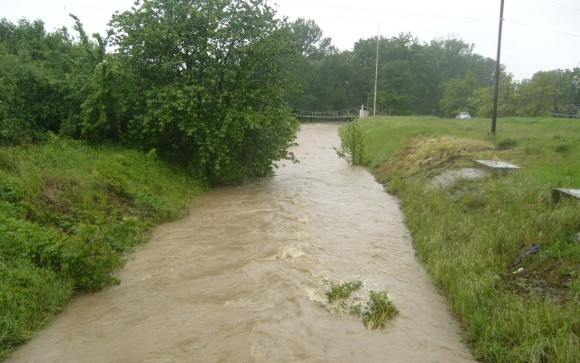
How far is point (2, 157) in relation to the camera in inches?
418

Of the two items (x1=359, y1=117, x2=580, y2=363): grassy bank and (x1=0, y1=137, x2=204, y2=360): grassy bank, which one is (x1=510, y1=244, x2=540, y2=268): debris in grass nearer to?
(x1=359, y1=117, x2=580, y2=363): grassy bank

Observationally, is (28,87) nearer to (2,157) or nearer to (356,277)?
(2,157)

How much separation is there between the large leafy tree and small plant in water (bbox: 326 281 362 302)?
8685mm

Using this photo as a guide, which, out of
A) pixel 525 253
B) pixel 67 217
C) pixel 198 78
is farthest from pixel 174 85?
pixel 525 253

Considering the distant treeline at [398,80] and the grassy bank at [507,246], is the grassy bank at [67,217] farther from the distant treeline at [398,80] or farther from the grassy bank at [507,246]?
the distant treeline at [398,80]

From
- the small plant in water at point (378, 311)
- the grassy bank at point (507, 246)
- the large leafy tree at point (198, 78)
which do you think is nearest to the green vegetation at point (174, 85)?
the large leafy tree at point (198, 78)

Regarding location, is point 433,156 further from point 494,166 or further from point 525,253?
point 525,253

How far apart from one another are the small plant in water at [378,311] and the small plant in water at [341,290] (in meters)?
0.39

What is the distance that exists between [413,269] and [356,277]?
1451 mm

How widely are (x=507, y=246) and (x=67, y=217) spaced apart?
875cm

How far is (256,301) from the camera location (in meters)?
7.41

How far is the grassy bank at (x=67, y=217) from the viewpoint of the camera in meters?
6.78

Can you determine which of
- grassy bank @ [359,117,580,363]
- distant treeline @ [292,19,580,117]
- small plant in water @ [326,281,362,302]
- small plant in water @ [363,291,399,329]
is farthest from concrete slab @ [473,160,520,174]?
distant treeline @ [292,19,580,117]

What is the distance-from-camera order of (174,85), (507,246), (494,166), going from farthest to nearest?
(174,85) < (494,166) < (507,246)
